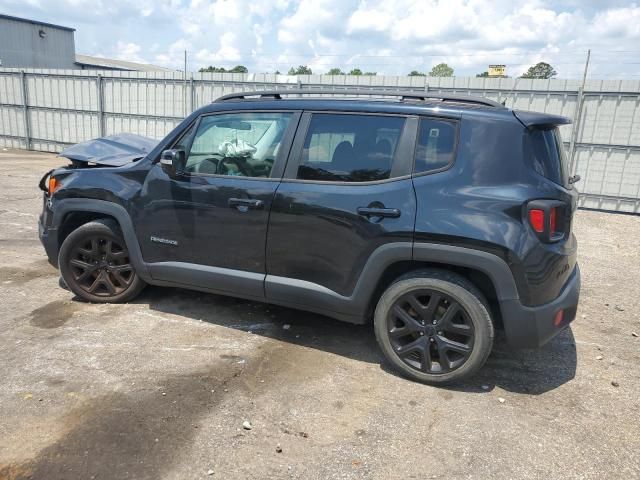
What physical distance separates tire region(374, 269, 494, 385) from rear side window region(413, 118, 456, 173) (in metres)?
0.70

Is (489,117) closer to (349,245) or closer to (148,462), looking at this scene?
(349,245)

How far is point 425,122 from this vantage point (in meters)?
3.33

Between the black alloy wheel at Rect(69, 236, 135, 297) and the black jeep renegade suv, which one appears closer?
the black jeep renegade suv

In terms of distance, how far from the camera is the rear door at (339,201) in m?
3.32

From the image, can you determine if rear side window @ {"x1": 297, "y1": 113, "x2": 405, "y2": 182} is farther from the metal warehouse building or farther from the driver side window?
the metal warehouse building

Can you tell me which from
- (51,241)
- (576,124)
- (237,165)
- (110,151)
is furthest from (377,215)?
(576,124)

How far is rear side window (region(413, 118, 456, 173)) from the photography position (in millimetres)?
3256

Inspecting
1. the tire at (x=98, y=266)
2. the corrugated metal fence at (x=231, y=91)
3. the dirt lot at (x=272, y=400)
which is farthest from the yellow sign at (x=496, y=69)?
the tire at (x=98, y=266)

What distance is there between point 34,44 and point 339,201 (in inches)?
Result: 1502

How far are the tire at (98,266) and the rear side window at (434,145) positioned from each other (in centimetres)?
267

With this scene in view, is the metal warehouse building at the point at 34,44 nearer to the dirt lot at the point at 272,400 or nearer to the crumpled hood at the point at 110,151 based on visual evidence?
the crumpled hood at the point at 110,151

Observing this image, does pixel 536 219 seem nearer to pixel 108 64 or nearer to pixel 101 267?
pixel 101 267

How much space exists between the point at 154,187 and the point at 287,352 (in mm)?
1714

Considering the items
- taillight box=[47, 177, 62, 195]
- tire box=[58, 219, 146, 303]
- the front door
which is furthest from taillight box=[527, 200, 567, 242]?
taillight box=[47, 177, 62, 195]
